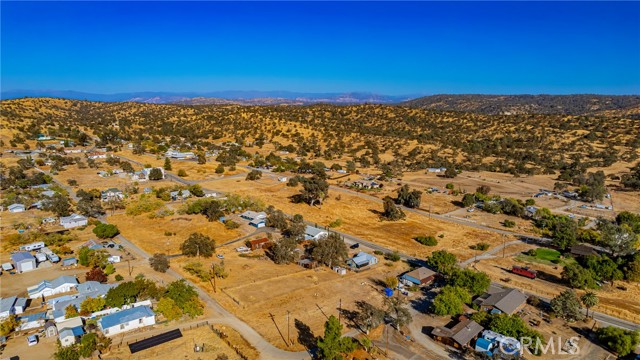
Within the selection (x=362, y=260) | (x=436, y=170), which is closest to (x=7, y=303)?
(x=362, y=260)

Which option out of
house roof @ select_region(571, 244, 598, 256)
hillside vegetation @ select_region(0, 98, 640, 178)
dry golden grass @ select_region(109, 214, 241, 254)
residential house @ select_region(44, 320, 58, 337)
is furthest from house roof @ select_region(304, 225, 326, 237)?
hillside vegetation @ select_region(0, 98, 640, 178)

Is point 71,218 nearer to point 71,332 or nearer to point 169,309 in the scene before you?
point 71,332

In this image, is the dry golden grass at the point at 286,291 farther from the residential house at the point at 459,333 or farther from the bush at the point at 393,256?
the residential house at the point at 459,333

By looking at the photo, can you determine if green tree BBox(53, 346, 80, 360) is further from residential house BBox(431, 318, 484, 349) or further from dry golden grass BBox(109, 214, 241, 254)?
residential house BBox(431, 318, 484, 349)

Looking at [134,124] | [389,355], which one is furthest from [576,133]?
[134,124]

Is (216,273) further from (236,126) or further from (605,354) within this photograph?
(236,126)

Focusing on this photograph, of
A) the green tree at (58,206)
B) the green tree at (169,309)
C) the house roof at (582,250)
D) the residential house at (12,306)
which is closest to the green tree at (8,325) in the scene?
the residential house at (12,306)
